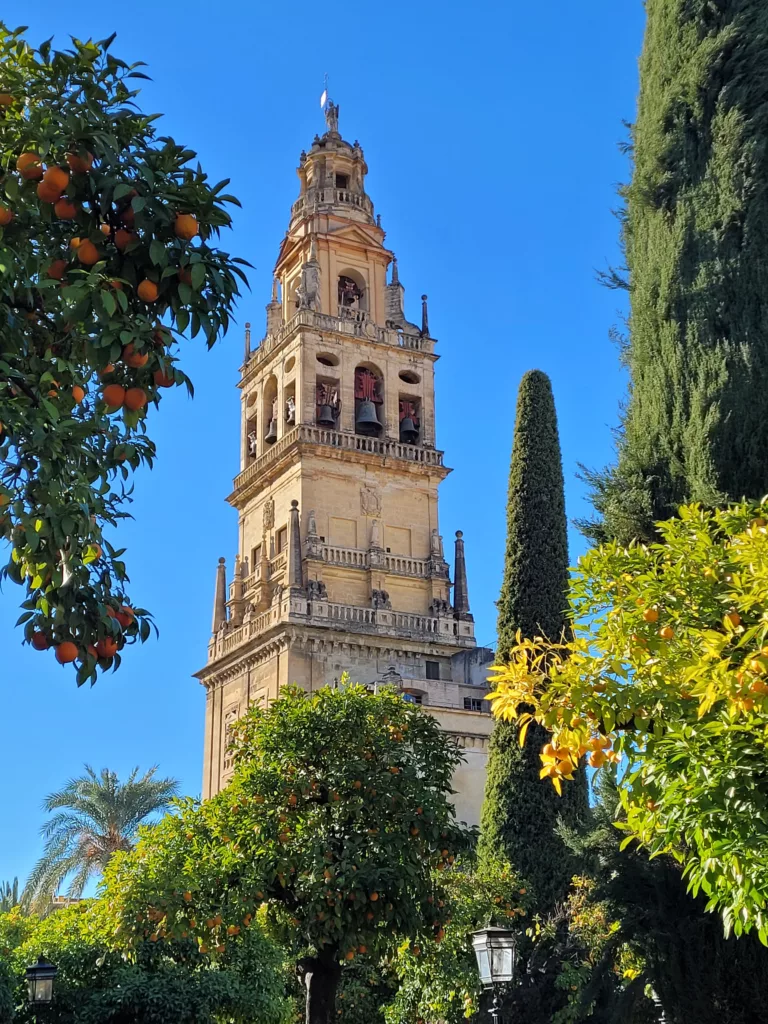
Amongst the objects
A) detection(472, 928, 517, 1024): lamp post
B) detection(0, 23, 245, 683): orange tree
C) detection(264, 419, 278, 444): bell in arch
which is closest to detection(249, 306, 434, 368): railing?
detection(264, 419, 278, 444): bell in arch

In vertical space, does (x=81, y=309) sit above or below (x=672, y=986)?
above

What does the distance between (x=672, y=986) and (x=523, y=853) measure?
30.0 ft

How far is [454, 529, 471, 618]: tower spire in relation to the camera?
46.6 meters

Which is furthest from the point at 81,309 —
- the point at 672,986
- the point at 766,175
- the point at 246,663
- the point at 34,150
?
the point at 246,663

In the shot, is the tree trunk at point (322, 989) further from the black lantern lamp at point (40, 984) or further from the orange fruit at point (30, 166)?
the orange fruit at point (30, 166)

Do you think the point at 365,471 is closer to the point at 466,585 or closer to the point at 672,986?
the point at 466,585

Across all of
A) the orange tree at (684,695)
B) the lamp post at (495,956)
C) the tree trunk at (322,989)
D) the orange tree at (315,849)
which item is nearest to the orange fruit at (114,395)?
the orange tree at (684,695)

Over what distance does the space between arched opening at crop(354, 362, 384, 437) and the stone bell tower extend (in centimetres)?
5

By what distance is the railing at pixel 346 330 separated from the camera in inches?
1932

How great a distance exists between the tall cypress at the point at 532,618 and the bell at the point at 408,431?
23.1m

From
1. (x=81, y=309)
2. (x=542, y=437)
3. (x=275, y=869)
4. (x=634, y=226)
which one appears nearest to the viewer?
(x=81, y=309)

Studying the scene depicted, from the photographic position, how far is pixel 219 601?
1900 inches

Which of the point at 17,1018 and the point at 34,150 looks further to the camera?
the point at 17,1018

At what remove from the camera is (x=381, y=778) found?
661 inches
